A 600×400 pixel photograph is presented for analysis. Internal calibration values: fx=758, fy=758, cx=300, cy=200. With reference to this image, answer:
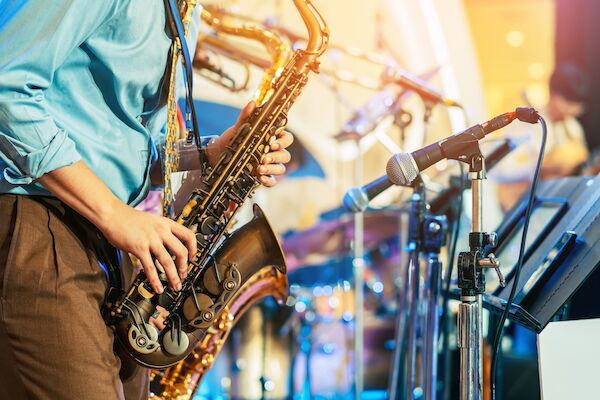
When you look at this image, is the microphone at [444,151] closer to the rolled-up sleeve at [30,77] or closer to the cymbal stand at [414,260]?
the cymbal stand at [414,260]

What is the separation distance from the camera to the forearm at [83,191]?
1.74 metres

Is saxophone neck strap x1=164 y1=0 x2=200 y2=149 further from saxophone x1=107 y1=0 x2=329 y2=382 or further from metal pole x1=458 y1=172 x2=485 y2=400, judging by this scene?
metal pole x1=458 y1=172 x2=485 y2=400

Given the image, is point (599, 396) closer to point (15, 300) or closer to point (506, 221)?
point (506, 221)

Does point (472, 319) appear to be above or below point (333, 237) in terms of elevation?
below

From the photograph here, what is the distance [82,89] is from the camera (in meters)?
1.89

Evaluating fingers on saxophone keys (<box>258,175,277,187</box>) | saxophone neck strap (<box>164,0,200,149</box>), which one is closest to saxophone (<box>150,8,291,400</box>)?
Result: fingers on saxophone keys (<box>258,175,277,187</box>)

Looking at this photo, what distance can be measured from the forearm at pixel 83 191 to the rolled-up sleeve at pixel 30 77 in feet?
0.11

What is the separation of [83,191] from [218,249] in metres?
0.69

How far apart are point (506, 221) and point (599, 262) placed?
102 centimetres

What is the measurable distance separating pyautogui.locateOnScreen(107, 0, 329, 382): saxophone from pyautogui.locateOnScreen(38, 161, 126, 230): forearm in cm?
29

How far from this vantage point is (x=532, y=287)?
7.93ft

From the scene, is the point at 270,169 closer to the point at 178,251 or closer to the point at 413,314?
the point at 178,251

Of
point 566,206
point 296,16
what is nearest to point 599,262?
point 566,206

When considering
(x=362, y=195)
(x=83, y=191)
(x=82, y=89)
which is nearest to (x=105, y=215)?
(x=83, y=191)
